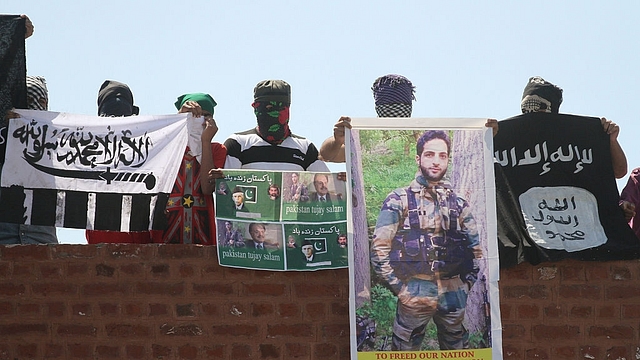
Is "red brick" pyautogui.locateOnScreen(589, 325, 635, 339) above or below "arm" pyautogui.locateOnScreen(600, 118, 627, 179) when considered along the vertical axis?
below

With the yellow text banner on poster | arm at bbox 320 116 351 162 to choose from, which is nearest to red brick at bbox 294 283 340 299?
the yellow text banner on poster

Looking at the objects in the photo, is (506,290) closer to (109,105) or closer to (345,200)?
(345,200)

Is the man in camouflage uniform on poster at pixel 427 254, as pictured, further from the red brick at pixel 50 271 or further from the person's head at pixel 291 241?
the red brick at pixel 50 271

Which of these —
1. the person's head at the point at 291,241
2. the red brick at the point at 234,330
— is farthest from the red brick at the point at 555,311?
the red brick at the point at 234,330

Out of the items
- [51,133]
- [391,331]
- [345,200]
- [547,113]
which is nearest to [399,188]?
[345,200]

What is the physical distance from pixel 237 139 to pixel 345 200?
3.14 ft

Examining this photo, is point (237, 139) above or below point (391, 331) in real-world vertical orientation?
above

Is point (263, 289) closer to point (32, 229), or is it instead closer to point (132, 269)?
point (132, 269)

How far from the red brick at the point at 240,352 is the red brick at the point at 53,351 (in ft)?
3.84

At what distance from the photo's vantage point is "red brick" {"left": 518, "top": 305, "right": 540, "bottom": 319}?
785 cm

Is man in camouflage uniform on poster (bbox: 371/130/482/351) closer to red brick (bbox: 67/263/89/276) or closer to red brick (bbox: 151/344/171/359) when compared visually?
red brick (bbox: 151/344/171/359)

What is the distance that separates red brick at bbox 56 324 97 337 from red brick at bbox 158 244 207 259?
0.68 meters

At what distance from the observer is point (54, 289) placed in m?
7.79

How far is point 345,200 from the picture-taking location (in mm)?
7902
